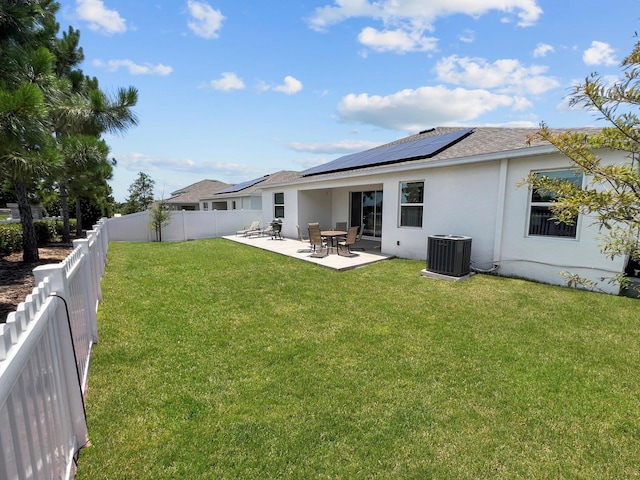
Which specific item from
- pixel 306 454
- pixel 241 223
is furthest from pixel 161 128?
pixel 306 454

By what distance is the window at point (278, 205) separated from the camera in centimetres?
1686

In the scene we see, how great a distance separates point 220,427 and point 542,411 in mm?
3046

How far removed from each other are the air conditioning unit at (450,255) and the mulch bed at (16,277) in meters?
8.68

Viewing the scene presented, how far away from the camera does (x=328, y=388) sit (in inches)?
127

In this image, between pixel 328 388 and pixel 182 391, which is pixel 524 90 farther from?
pixel 182 391

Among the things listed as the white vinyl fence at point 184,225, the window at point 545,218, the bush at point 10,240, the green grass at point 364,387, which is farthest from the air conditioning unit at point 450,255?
the white vinyl fence at point 184,225

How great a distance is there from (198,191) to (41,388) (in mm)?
39809

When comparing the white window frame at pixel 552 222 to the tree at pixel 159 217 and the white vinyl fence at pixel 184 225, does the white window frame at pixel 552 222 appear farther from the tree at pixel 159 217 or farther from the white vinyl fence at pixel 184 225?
the tree at pixel 159 217

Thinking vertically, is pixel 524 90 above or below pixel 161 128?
below

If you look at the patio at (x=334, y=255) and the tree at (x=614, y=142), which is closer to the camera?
the tree at (x=614, y=142)

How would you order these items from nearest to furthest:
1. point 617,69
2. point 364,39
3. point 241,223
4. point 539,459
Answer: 1. point 617,69
2. point 539,459
3. point 364,39
4. point 241,223

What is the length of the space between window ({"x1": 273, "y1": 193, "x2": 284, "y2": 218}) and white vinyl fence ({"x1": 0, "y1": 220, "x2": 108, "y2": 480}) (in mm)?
14063

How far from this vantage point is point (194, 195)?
36312 mm

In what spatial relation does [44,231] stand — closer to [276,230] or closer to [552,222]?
[276,230]
